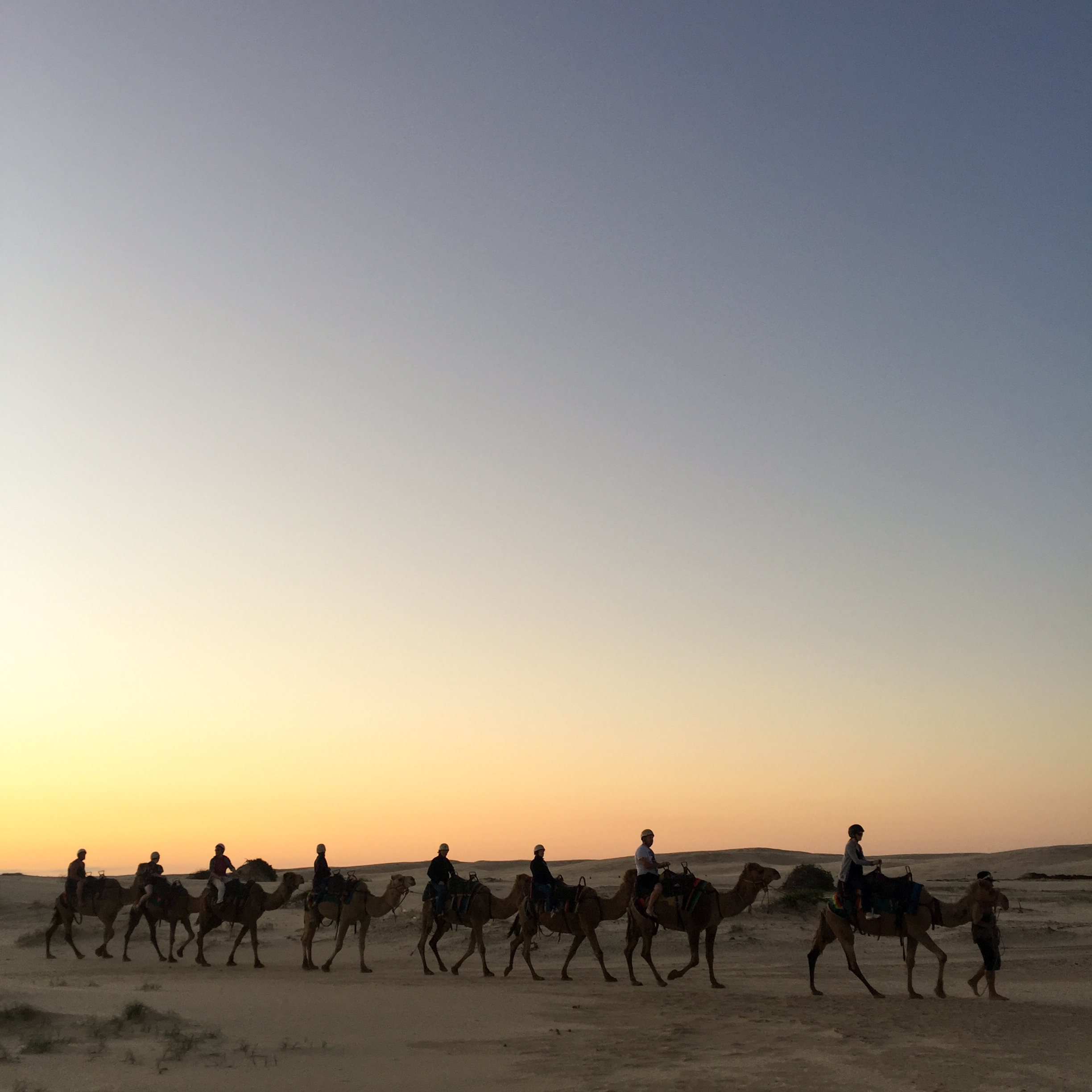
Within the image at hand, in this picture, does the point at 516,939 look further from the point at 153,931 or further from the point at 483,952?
the point at 153,931

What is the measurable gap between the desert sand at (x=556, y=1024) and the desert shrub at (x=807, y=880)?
42.8 ft

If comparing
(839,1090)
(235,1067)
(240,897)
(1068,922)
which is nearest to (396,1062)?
(235,1067)

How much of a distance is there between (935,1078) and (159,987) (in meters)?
14.7

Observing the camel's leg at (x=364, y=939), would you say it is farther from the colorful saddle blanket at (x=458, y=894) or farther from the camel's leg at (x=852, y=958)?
the camel's leg at (x=852, y=958)

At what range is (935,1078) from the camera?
11.6 m

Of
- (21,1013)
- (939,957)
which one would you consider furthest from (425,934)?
(939,957)

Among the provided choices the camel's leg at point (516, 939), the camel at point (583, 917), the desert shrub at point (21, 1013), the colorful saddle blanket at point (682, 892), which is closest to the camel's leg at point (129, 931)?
the camel's leg at point (516, 939)

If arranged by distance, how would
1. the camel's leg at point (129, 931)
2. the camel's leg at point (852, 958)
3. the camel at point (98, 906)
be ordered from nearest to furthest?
the camel's leg at point (852, 958), the camel's leg at point (129, 931), the camel at point (98, 906)

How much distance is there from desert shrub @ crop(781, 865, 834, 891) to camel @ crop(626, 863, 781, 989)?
71.6 ft

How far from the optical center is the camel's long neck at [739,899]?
20.4 metres

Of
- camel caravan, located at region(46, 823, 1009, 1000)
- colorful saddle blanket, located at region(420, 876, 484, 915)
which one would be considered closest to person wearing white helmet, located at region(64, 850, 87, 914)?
camel caravan, located at region(46, 823, 1009, 1000)

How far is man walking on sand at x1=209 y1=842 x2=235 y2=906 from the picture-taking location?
83.5ft

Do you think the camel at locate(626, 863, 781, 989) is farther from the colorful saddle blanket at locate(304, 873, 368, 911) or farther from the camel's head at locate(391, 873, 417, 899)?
the colorful saddle blanket at locate(304, 873, 368, 911)

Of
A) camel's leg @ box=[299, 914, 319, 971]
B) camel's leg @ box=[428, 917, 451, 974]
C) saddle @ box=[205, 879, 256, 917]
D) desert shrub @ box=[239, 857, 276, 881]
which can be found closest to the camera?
camel's leg @ box=[428, 917, 451, 974]
